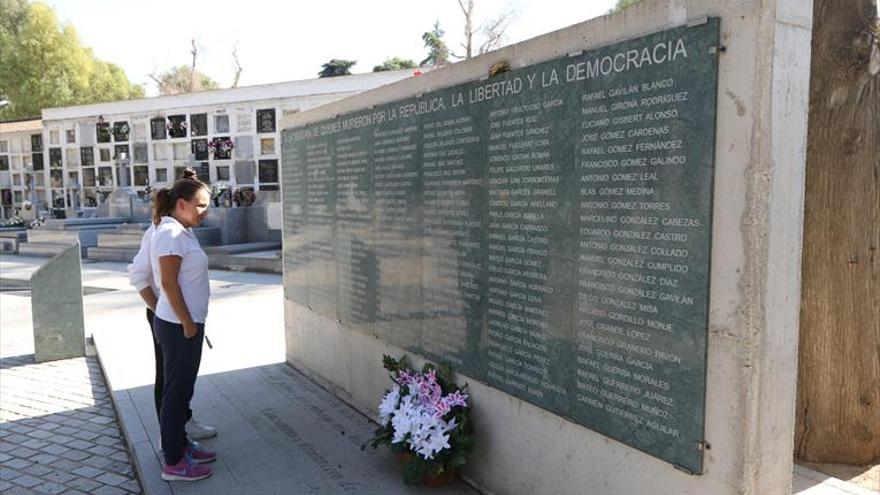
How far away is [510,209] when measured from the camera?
2.64 meters

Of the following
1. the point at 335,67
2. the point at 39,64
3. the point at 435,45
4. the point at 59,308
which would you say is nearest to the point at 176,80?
the point at 39,64

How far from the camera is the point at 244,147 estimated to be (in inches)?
818

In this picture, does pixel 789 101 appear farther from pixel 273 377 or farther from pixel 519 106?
pixel 273 377

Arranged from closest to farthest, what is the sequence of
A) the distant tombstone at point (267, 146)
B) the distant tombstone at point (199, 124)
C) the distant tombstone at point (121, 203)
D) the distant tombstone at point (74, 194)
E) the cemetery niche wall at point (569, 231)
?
1. the cemetery niche wall at point (569, 231)
2. the distant tombstone at point (121, 203)
3. the distant tombstone at point (267, 146)
4. the distant tombstone at point (199, 124)
5. the distant tombstone at point (74, 194)

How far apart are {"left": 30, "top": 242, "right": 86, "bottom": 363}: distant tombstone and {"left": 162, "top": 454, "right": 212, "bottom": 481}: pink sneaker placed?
336 centimetres

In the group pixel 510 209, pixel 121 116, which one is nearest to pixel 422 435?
pixel 510 209

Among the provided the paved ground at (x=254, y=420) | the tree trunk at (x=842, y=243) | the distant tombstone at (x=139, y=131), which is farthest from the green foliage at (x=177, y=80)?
the tree trunk at (x=842, y=243)

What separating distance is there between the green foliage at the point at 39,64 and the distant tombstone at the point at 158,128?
1554 cm

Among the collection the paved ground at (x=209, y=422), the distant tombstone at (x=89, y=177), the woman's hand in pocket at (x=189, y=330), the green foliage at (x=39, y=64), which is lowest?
the paved ground at (x=209, y=422)

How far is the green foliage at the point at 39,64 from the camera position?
34.1m

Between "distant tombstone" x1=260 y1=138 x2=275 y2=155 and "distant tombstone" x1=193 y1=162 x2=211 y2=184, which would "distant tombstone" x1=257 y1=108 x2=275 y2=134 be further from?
"distant tombstone" x1=193 y1=162 x2=211 y2=184

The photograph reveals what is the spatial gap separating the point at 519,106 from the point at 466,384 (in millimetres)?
1293

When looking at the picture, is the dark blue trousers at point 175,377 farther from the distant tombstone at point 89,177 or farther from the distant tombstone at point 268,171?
the distant tombstone at point 89,177

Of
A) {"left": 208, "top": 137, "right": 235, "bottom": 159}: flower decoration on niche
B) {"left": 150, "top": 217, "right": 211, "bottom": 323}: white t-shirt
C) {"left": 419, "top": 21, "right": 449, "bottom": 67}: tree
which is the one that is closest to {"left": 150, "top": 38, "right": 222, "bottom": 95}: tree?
{"left": 419, "top": 21, "right": 449, "bottom": 67}: tree
